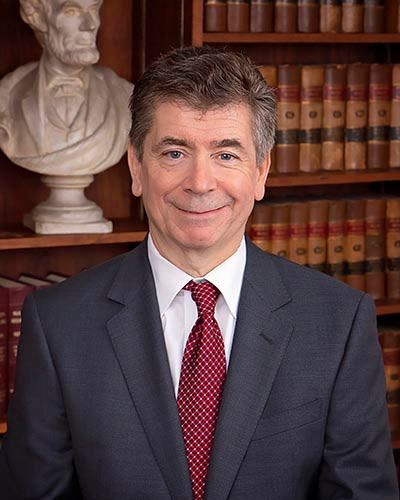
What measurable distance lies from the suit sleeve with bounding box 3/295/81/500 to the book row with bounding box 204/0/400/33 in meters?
1.44

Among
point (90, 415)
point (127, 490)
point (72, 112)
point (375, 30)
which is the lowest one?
point (127, 490)

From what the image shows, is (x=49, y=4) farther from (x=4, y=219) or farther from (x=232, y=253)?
(x=232, y=253)

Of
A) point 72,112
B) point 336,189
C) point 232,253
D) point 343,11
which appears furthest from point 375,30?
point 232,253

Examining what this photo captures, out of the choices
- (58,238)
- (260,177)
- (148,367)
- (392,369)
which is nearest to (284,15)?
(58,238)

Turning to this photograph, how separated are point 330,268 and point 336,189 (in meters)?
0.34

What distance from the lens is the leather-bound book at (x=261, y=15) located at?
316cm

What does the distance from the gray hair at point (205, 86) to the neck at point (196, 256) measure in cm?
18

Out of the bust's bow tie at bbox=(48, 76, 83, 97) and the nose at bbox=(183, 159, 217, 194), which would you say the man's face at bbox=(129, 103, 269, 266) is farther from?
the bust's bow tie at bbox=(48, 76, 83, 97)

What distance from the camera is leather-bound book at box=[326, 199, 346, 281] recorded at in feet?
11.1

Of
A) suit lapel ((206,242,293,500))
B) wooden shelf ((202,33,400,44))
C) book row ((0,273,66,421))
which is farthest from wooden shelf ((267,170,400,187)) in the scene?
suit lapel ((206,242,293,500))

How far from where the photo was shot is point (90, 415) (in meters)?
1.89

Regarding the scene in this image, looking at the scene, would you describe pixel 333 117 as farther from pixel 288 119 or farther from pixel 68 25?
pixel 68 25

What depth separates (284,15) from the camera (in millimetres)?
3193

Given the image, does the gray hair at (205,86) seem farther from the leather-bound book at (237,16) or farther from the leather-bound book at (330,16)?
the leather-bound book at (330,16)
